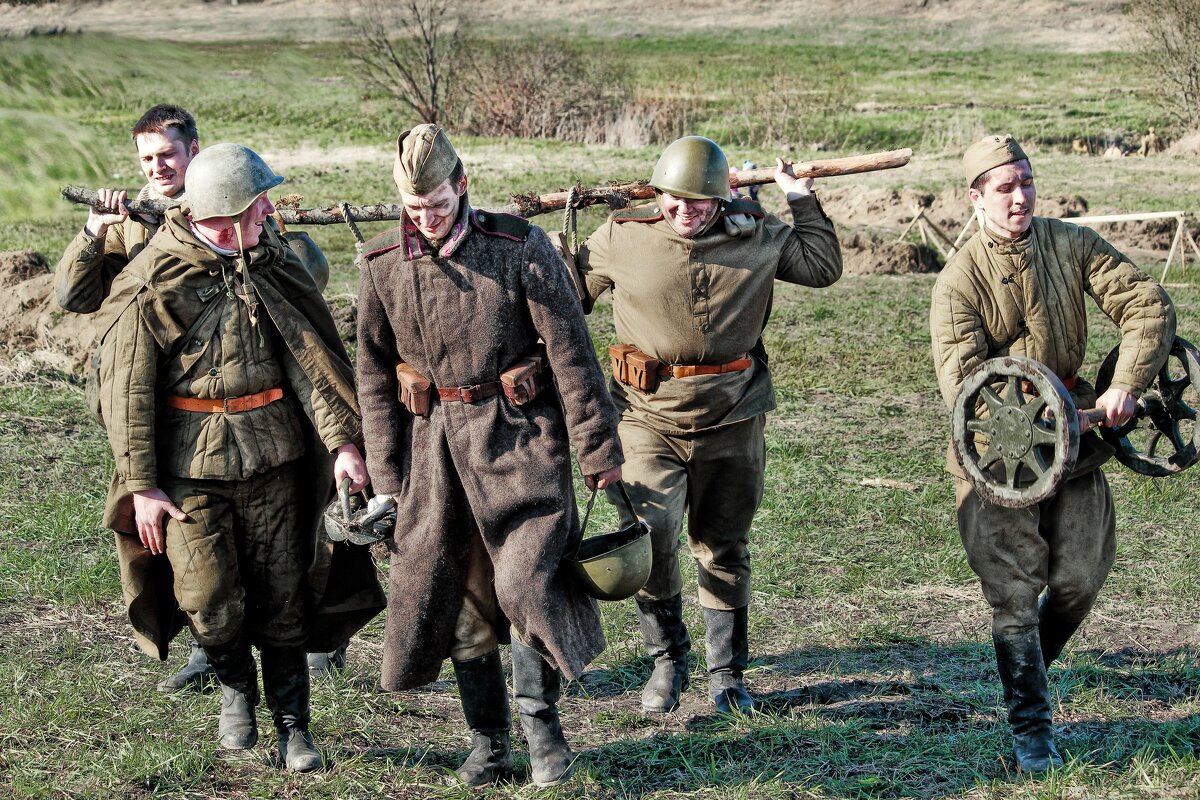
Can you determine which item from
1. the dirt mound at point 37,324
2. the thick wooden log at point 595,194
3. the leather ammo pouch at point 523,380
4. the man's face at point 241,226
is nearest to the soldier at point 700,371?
the thick wooden log at point 595,194

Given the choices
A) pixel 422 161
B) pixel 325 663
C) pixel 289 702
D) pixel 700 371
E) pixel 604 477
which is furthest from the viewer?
pixel 325 663

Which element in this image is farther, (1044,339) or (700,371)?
(700,371)

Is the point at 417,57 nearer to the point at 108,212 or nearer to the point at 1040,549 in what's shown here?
the point at 108,212

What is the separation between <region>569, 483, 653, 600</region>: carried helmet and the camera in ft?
13.8

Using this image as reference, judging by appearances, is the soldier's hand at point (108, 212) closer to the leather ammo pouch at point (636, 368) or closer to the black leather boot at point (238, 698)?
the black leather boot at point (238, 698)

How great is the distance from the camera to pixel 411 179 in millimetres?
3986

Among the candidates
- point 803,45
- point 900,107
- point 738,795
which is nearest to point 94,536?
point 738,795

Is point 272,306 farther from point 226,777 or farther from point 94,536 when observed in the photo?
point 94,536

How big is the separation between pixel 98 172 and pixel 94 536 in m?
1.86

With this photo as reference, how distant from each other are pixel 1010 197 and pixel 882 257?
31.4ft

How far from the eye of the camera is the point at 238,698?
4.71 meters

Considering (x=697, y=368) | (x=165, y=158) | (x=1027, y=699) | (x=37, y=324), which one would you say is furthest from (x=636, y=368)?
(x=37, y=324)

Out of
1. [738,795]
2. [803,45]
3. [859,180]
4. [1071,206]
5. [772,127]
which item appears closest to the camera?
[738,795]

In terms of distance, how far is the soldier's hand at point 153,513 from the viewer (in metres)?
4.36
